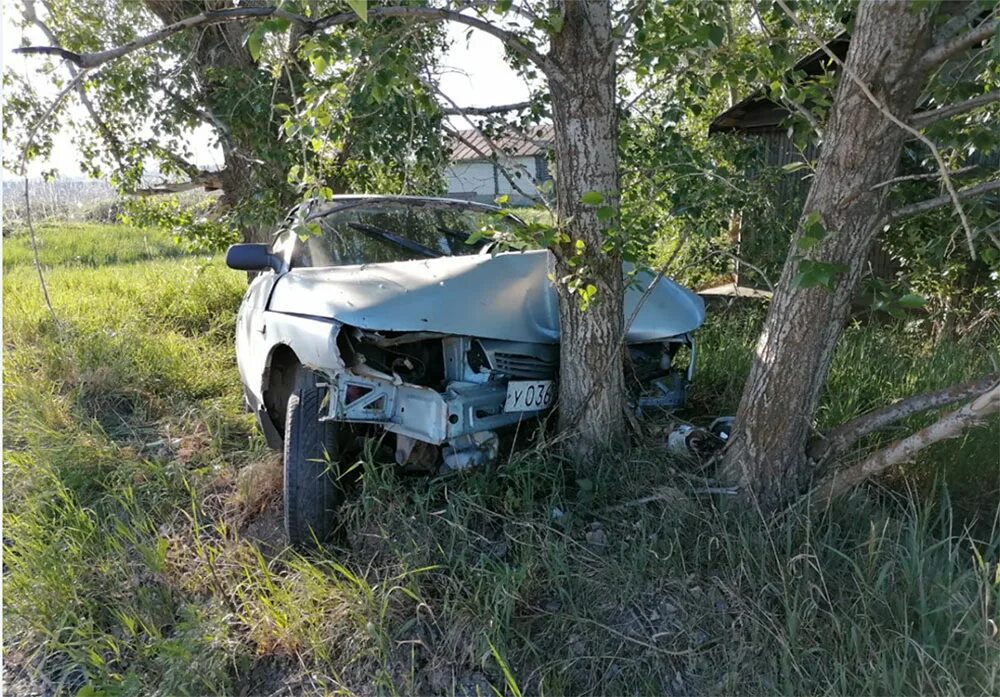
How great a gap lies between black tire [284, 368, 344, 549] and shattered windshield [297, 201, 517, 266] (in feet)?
2.76

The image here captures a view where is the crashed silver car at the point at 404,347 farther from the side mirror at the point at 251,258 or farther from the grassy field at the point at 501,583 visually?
the grassy field at the point at 501,583

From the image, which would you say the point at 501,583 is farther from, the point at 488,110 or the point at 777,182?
the point at 777,182

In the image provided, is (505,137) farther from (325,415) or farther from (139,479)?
(139,479)

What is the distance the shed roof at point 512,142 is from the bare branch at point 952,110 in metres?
1.76

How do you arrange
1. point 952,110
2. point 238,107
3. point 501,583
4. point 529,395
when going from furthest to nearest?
1. point 238,107
2. point 529,395
3. point 501,583
4. point 952,110

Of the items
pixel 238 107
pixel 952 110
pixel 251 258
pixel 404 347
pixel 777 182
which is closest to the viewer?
pixel 952 110

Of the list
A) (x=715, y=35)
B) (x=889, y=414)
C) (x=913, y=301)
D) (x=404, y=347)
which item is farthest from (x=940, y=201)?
(x=404, y=347)

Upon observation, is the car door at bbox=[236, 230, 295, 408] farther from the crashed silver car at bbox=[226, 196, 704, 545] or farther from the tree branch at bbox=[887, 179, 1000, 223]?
the tree branch at bbox=[887, 179, 1000, 223]

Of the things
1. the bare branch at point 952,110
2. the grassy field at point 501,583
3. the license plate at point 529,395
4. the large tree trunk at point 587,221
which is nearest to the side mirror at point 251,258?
the grassy field at point 501,583

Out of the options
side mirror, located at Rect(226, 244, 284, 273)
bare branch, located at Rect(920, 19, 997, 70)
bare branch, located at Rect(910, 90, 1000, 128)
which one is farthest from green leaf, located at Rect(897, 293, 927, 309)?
side mirror, located at Rect(226, 244, 284, 273)

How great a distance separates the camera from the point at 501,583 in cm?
263

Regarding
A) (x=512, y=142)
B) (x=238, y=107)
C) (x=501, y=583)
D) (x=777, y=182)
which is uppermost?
(x=238, y=107)

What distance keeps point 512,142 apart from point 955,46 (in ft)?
7.98

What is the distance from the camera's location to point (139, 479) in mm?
3879
